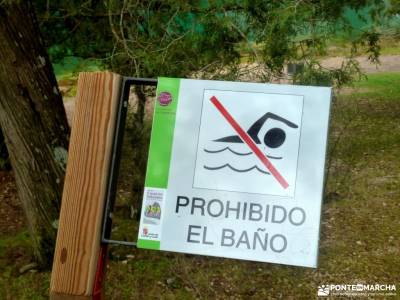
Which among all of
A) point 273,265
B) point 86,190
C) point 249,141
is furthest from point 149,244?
point 273,265

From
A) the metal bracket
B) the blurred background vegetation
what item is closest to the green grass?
the blurred background vegetation

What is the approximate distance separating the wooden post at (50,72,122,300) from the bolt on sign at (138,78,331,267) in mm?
162

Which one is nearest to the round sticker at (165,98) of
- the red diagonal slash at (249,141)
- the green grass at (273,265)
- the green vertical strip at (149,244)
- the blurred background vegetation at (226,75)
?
the red diagonal slash at (249,141)

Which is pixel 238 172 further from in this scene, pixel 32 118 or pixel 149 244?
pixel 32 118

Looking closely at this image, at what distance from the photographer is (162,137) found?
79.4 inches

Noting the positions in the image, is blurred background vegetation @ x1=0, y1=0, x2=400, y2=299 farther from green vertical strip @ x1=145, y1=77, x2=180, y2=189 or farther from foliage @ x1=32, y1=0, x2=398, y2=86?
green vertical strip @ x1=145, y1=77, x2=180, y2=189

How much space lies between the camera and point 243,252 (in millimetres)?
1882

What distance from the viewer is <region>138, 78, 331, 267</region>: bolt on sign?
188 cm

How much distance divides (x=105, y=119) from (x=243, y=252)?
2.16 feet

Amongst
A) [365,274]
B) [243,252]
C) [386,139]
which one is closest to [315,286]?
[365,274]

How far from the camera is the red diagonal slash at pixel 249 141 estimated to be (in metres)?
1.91

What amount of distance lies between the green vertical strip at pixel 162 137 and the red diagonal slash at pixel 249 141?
0.48 ft

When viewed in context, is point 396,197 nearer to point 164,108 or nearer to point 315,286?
point 315,286

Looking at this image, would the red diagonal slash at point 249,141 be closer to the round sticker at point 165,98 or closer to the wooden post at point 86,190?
the round sticker at point 165,98
